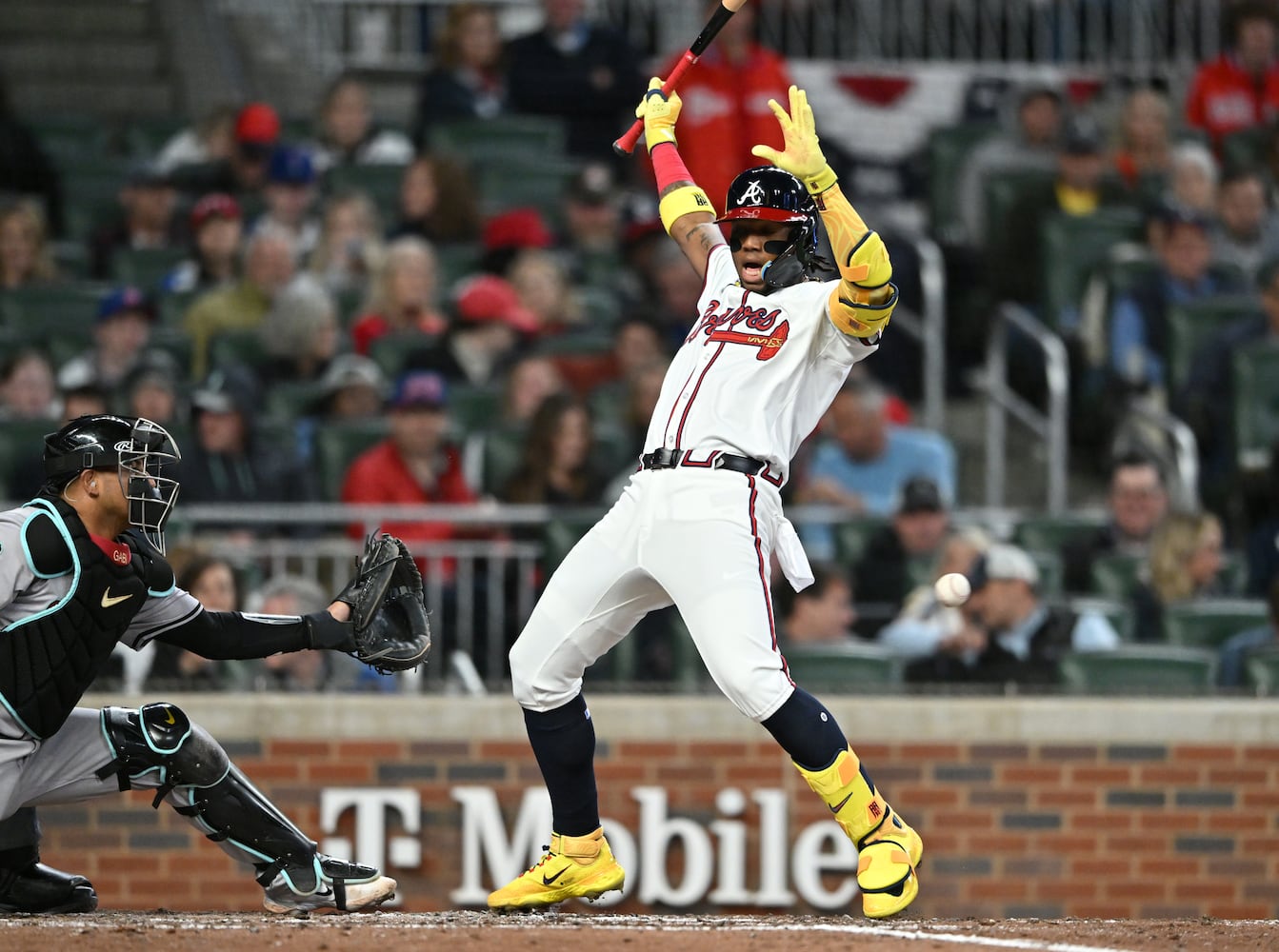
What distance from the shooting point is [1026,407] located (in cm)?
1042

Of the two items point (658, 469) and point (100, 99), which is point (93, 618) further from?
point (100, 99)

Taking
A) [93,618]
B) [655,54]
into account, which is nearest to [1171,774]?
[93,618]

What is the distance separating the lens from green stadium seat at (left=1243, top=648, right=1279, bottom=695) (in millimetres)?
7863

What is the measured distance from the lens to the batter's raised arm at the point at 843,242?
5.36 meters

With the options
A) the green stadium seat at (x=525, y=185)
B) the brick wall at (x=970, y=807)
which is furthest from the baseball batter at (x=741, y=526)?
the green stadium seat at (x=525, y=185)

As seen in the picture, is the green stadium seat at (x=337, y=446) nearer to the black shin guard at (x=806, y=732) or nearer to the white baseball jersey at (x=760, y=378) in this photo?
the white baseball jersey at (x=760, y=378)

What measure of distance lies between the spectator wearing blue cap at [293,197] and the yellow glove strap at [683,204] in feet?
14.7

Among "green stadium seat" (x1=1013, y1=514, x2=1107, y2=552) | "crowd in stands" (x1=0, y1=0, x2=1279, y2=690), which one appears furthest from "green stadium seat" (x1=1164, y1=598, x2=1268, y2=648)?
"green stadium seat" (x1=1013, y1=514, x2=1107, y2=552)

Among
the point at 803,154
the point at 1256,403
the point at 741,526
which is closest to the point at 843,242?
the point at 803,154

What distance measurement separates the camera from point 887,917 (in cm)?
577

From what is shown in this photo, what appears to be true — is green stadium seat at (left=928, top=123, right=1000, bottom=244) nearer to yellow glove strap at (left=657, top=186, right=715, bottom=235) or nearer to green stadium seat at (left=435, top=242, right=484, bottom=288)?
green stadium seat at (left=435, top=242, right=484, bottom=288)

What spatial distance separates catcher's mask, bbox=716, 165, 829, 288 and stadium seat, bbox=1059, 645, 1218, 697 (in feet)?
8.50

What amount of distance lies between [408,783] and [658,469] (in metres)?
2.39

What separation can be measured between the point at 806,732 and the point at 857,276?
44.8 inches
